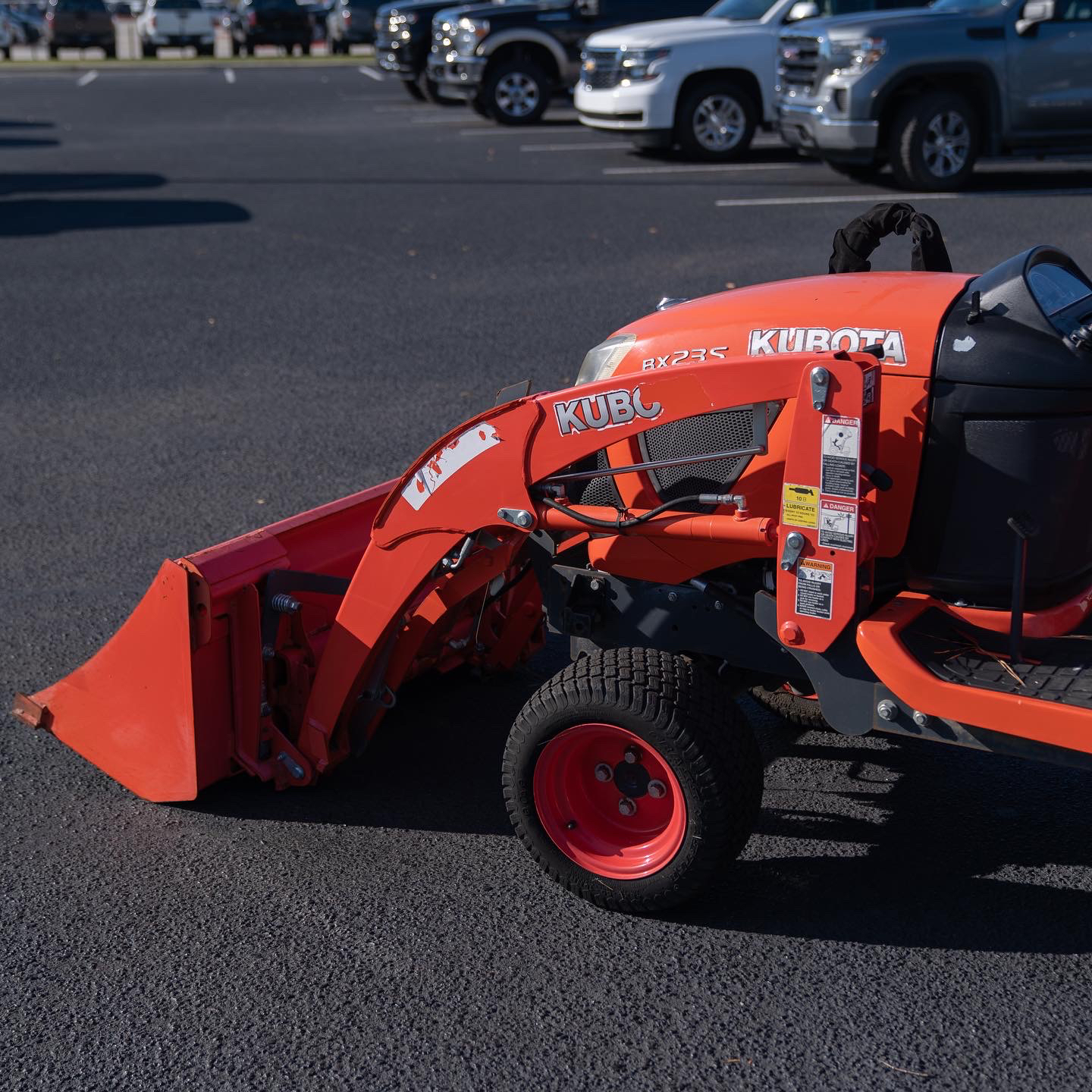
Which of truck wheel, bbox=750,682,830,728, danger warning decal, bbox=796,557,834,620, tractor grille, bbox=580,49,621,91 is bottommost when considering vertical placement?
truck wheel, bbox=750,682,830,728

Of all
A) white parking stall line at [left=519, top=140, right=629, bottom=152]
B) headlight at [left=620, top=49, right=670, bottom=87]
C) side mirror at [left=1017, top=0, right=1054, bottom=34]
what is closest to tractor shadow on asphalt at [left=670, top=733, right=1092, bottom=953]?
side mirror at [left=1017, top=0, right=1054, bottom=34]

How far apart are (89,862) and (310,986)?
2.90ft

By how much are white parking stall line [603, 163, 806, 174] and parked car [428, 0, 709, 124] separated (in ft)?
12.8

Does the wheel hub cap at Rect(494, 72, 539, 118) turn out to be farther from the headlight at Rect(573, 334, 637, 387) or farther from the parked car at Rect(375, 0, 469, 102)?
the headlight at Rect(573, 334, 637, 387)

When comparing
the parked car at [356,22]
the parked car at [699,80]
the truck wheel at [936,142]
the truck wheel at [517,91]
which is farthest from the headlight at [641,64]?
the parked car at [356,22]

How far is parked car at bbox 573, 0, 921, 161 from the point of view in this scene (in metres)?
15.2

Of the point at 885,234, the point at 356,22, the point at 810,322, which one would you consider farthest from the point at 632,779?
the point at 356,22

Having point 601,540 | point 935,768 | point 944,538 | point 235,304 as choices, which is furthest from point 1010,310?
point 235,304

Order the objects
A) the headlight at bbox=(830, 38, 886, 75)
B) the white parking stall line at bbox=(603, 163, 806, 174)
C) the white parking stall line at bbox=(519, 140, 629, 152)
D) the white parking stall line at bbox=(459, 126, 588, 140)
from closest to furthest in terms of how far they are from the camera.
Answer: the headlight at bbox=(830, 38, 886, 75) → the white parking stall line at bbox=(603, 163, 806, 174) → the white parking stall line at bbox=(519, 140, 629, 152) → the white parking stall line at bbox=(459, 126, 588, 140)

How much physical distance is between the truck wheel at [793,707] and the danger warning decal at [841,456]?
1438mm

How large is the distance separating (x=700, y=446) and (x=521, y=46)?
678 inches

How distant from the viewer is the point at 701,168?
50.1 ft

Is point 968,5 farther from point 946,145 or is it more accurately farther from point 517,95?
point 517,95

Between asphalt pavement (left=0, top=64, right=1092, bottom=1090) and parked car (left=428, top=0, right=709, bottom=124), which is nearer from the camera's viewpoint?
asphalt pavement (left=0, top=64, right=1092, bottom=1090)
